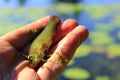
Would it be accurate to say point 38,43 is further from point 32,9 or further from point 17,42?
point 32,9

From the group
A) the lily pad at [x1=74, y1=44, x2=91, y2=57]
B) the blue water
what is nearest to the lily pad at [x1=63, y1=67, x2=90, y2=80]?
the lily pad at [x1=74, y1=44, x2=91, y2=57]

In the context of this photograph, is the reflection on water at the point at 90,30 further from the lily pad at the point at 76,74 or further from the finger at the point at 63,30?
the finger at the point at 63,30

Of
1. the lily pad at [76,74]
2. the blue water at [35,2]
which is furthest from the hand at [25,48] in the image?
the blue water at [35,2]

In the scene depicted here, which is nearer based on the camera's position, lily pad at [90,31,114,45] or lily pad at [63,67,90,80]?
lily pad at [63,67,90,80]

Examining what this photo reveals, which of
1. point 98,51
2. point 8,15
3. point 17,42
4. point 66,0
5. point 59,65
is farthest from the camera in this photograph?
point 66,0

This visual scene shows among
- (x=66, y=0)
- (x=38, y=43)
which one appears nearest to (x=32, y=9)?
(x=66, y=0)

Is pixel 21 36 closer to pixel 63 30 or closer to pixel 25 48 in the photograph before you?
pixel 25 48

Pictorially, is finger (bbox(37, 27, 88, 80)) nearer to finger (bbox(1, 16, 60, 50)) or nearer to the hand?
the hand

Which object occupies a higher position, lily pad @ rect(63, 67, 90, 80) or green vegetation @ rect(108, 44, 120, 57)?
green vegetation @ rect(108, 44, 120, 57)

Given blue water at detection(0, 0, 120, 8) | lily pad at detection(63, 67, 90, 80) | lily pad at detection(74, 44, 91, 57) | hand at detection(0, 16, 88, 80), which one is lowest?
lily pad at detection(63, 67, 90, 80)
